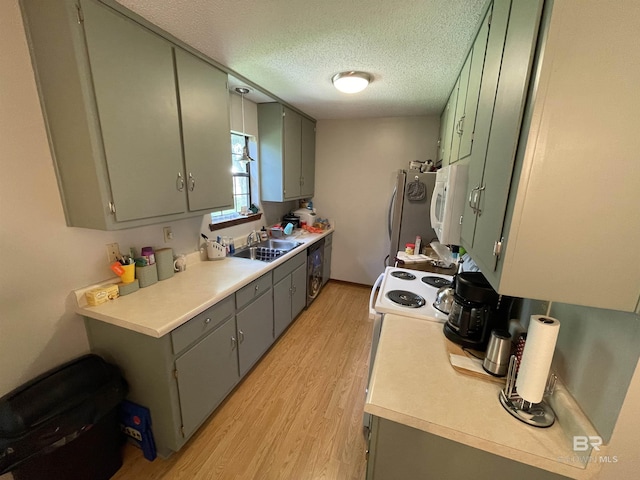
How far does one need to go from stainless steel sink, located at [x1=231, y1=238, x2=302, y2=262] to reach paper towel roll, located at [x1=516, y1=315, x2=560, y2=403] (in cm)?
201

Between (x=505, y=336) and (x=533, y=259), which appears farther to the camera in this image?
(x=505, y=336)

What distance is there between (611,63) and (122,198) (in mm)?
1827

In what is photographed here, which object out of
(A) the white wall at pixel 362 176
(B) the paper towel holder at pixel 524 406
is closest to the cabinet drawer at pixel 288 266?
(A) the white wall at pixel 362 176

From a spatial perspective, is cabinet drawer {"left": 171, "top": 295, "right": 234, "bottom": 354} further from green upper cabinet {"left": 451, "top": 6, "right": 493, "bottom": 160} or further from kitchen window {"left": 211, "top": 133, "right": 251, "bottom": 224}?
green upper cabinet {"left": 451, "top": 6, "right": 493, "bottom": 160}

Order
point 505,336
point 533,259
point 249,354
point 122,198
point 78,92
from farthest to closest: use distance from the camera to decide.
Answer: point 249,354 < point 122,198 < point 78,92 < point 505,336 < point 533,259

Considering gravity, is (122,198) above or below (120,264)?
A: above

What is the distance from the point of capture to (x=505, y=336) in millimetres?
1014

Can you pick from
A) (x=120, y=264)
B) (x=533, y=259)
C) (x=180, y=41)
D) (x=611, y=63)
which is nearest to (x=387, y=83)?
(x=180, y=41)

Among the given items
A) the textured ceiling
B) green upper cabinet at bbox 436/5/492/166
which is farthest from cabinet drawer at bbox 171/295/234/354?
green upper cabinet at bbox 436/5/492/166

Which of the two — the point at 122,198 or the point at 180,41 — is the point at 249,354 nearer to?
the point at 122,198

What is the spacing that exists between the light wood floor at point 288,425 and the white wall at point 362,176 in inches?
57.0

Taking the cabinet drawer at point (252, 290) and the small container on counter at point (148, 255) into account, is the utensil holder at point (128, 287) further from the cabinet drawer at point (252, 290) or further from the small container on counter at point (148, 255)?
the cabinet drawer at point (252, 290)

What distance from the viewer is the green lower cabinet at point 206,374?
4.80 feet

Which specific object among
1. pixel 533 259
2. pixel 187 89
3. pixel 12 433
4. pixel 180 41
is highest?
pixel 180 41
